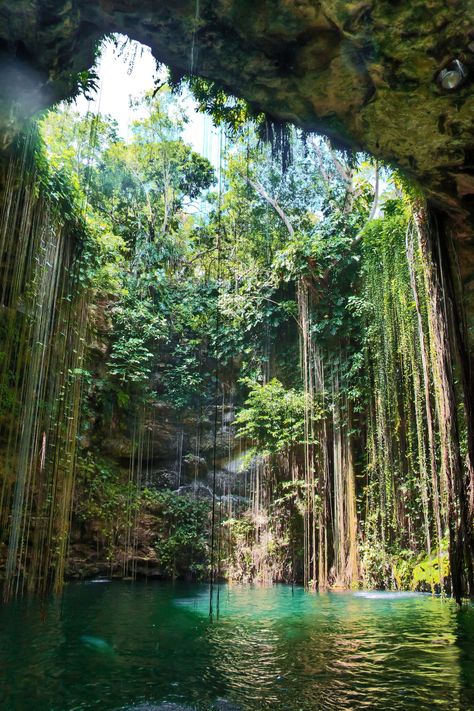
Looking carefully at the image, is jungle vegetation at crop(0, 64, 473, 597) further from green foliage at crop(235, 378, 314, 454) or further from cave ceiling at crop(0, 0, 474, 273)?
cave ceiling at crop(0, 0, 474, 273)

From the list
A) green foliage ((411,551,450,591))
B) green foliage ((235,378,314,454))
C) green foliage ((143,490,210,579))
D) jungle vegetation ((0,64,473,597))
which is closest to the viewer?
jungle vegetation ((0,64,473,597))

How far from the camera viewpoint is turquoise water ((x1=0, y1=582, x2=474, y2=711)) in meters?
2.96

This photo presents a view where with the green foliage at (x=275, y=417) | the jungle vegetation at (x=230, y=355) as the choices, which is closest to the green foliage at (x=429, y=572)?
the jungle vegetation at (x=230, y=355)

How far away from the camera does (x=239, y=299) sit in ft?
39.0

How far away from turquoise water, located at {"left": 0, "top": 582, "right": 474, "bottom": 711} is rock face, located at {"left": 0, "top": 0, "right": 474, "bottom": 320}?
365cm

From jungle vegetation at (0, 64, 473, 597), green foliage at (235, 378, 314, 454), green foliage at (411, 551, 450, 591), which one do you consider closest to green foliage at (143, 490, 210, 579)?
jungle vegetation at (0, 64, 473, 597)

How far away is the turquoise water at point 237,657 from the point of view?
296 centimetres

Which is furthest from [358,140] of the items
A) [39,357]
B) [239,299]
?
[239,299]

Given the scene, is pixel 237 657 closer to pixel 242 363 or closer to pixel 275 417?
pixel 275 417

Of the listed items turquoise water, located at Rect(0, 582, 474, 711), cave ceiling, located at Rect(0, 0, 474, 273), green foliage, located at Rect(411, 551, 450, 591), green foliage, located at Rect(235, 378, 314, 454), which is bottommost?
turquoise water, located at Rect(0, 582, 474, 711)

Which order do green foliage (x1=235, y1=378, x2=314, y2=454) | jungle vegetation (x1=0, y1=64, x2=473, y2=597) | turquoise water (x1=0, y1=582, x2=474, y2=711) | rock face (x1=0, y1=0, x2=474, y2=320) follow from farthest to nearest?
green foliage (x1=235, y1=378, x2=314, y2=454) → jungle vegetation (x1=0, y1=64, x2=473, y2=597) → rock face (x1=0, y1=0, x2=474, y2=320) → turquoise water (x1=0, y1=582, x2=474, y2=711)

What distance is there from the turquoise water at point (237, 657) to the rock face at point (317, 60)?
365cm

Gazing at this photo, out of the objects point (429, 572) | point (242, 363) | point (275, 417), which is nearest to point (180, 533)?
point (275, 417)

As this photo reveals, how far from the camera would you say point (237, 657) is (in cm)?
394
